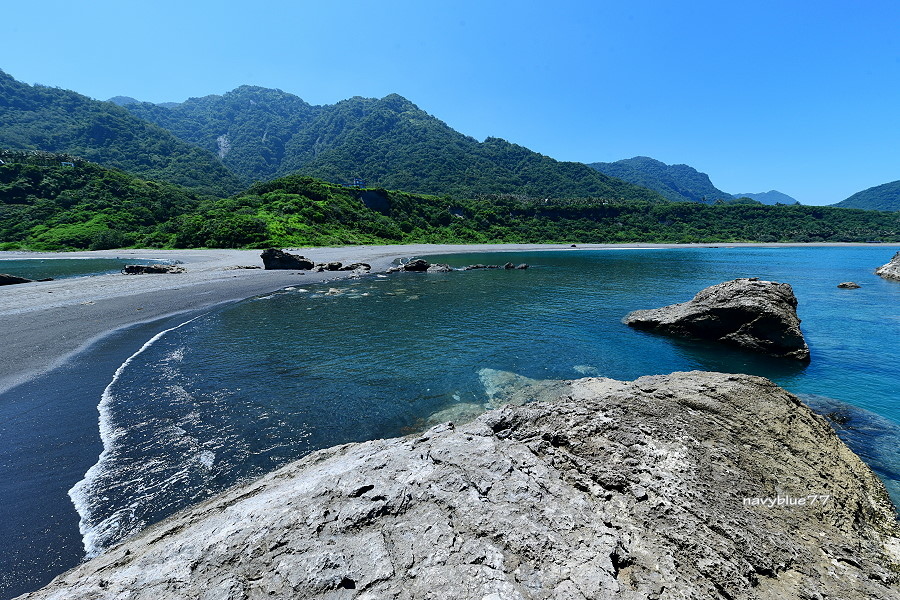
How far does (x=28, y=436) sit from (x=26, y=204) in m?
119

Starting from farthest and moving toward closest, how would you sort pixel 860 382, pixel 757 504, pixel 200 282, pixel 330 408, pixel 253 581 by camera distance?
pixel 200 282
pixel 860 382
pixel 330 408
pixel 757 504
pixel 253 581

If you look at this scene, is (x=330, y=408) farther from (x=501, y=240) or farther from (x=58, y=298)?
(x=501, y=240)

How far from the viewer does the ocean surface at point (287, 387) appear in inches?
305

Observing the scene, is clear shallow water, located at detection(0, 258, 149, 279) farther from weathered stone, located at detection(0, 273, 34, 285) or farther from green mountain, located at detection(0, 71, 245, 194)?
green mountain, located at detection(0, 71, 245, 194)

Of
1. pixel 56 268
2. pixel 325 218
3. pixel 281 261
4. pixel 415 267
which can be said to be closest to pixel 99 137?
pixel 325 218

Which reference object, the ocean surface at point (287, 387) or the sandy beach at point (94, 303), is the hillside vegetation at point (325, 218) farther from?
the ocean surface at point (287, 387)

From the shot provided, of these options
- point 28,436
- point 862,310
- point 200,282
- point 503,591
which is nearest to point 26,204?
point 200,282

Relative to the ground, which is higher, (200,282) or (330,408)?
(200,282)

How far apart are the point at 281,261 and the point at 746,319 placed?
50.6 metres

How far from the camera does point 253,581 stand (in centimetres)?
368

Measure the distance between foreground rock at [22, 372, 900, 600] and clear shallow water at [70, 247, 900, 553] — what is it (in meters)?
2.56

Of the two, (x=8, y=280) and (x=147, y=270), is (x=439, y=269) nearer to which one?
(x=147, y=270)

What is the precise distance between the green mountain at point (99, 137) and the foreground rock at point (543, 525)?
17603 centimetres

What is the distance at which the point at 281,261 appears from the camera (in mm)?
50781
